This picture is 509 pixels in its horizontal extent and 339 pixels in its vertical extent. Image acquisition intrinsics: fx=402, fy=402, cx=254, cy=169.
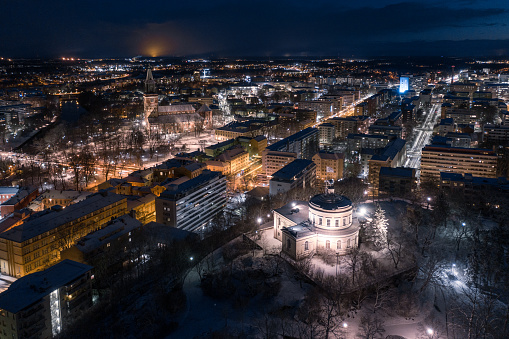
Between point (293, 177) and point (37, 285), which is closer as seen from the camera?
point (37, 285)

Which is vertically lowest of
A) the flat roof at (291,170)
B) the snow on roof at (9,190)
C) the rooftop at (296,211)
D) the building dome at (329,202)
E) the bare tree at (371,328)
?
the bare tree at (371,328)

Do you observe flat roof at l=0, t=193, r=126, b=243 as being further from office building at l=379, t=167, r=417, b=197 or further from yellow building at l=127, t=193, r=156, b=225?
office building at l=379, t=167, r=417, b=197

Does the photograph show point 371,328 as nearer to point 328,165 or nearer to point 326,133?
point 328,165

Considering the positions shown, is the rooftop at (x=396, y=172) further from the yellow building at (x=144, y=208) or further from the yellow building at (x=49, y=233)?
the yellow building at (x=49, y=233)

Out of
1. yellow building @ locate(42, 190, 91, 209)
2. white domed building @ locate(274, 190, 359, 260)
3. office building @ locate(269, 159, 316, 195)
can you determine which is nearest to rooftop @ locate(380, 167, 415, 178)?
office building @ locate(269, 159, 316, 195)

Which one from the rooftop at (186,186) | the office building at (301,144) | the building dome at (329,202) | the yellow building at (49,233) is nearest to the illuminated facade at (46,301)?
the yellow building at (49,233)

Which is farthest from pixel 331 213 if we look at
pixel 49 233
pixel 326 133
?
pixel 326 133

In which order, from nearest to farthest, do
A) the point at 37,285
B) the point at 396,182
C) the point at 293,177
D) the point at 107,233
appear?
the point at 37,285
the point at 107,233
the point at 293,177
the point at 396,182
